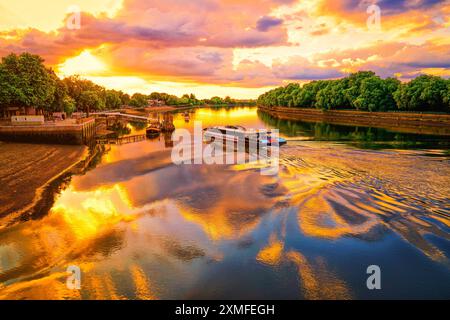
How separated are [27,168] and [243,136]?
99.6 feet

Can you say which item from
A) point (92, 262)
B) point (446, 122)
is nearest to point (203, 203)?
point (92, 262)

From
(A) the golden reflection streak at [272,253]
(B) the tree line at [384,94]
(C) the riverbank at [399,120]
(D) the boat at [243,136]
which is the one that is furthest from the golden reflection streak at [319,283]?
(B) the tree line at [384,94]

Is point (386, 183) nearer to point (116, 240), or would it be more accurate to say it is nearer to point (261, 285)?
point (261, 285)

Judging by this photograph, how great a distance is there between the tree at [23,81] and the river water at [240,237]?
38.9m

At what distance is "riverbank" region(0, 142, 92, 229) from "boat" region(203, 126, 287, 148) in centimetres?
2251

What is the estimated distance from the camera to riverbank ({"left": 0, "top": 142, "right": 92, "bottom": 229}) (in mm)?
22367

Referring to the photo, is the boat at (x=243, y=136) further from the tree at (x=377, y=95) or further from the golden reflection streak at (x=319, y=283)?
the tree at (x=377, y=95)

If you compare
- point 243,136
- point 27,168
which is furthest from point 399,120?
point 27,168

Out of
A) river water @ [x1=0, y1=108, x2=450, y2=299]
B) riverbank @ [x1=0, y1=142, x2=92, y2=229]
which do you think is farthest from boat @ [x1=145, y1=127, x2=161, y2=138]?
river water @ [x1=0, y1=108, x2=450, y2=299]

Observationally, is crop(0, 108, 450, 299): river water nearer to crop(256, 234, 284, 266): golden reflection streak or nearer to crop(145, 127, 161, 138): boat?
crop(256, 234, 284, 266): golden reflection streak

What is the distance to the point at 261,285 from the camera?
13.1 metres

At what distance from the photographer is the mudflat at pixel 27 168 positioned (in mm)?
23337

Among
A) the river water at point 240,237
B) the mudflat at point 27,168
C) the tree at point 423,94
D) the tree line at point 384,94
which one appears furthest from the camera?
the tree line at point 384,94

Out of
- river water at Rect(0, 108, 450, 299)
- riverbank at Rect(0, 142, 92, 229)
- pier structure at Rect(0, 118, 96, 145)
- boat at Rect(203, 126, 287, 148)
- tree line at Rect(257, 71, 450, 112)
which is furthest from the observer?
tree line at Rect(257, 71, 450, 112)
